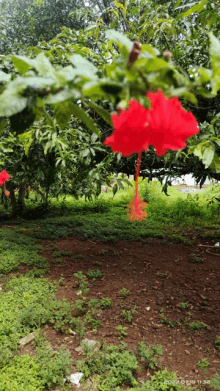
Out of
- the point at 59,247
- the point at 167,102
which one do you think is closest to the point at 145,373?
the point at 167,102

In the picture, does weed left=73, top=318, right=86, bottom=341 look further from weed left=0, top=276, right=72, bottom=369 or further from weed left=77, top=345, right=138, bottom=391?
weed left=77, top=345, right=138, bottom=391

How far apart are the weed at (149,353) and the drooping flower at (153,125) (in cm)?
154

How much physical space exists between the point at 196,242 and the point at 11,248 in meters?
2.17

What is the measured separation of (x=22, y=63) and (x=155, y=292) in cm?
223

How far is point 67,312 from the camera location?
212 cm

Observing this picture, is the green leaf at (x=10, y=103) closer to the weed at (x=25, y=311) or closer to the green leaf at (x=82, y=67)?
the green leaf at (x=82, y=67)

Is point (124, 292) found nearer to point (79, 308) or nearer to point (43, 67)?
point (79, 308)

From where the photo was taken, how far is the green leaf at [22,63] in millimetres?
501

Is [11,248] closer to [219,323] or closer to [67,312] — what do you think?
[67,312]

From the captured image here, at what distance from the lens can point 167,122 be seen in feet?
1.57

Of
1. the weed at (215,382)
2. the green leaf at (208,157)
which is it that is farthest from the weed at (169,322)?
the green leaf at (208,157)

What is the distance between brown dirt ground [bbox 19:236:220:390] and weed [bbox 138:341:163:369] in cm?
4

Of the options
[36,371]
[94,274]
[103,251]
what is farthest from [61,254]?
[36,371]


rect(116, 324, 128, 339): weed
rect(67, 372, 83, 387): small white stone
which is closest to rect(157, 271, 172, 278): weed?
rect(116, 324, 128, 339): weed
